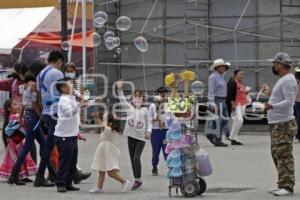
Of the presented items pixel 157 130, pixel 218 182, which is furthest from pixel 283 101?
pixel 157 130

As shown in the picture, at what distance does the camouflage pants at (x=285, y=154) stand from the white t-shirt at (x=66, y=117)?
2.53m

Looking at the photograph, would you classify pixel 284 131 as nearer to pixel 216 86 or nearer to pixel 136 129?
pixel 136 129

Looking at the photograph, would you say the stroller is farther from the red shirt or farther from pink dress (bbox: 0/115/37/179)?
the red shirt

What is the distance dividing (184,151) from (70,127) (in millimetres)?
1499

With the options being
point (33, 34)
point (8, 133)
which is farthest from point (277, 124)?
point (33, 34)

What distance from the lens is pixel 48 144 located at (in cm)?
1093

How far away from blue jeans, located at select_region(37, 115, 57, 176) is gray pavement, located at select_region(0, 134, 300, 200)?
327 mm

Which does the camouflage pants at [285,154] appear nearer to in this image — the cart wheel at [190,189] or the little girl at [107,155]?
the cart wheel at [190,189]

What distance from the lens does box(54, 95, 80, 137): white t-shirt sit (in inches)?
411

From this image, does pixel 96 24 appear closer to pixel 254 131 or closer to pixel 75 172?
pixel 254 131

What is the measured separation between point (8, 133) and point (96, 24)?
8.51 m

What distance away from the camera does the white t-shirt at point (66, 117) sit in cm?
1045

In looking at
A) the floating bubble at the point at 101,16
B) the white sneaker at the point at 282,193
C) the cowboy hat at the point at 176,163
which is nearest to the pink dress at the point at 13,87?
the cowboy hat at the point at 176,163

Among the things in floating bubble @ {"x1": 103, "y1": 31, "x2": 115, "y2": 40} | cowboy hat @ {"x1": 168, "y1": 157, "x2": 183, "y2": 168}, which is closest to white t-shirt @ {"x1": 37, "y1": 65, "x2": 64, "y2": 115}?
cowboy hat @ {"x1": 168, "y1": 157, "x2": 183, "y2": 168}
